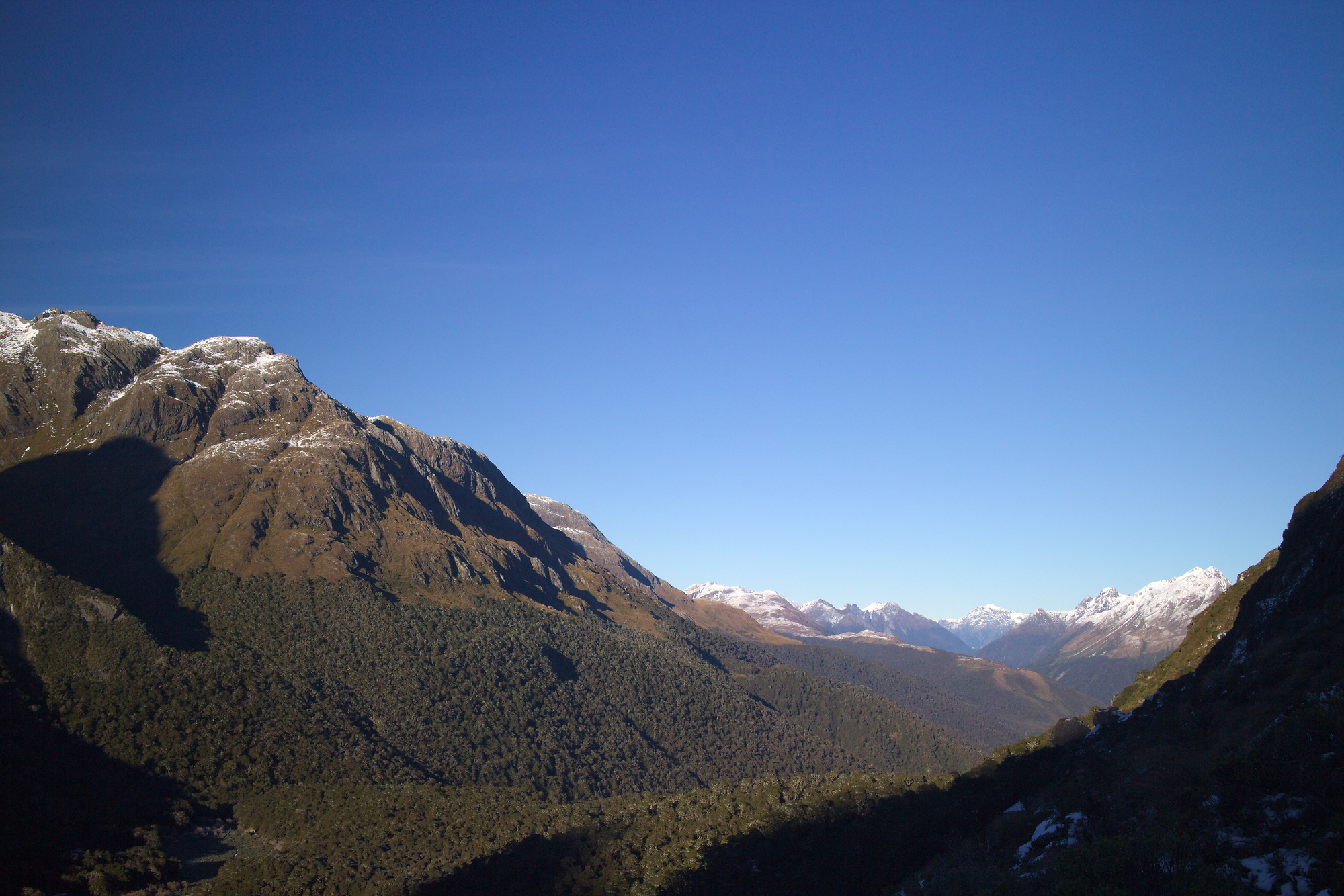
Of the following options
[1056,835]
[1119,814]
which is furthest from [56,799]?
[1119,814]

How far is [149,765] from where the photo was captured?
155 meters

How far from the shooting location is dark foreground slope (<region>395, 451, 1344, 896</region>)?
3288 centimetres

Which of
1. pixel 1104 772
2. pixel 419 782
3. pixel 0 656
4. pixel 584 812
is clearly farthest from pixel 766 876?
pixel 0 656

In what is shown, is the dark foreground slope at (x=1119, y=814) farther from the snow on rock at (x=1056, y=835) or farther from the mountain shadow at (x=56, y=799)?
the mountain shadow at (x=56, y=799)

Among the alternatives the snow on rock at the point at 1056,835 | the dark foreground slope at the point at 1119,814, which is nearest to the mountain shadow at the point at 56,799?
the dark foreground slope at the point at 1119,814

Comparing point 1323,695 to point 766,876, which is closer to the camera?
point 1323,695

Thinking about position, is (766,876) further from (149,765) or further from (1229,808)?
(149,765)

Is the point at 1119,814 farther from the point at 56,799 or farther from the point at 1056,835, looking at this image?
the point at 56,799

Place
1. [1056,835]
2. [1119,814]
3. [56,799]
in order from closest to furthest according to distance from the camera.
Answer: [1119,814] → [1056,835] → [56,799]

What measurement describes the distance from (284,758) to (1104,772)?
16670 cm

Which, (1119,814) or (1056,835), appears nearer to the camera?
(1119,814)

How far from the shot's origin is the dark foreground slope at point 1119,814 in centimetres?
3288

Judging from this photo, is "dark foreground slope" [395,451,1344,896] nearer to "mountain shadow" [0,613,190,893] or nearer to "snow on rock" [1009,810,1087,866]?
"snow on rock" [1009,810,1087,866]

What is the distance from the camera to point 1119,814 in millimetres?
43406
